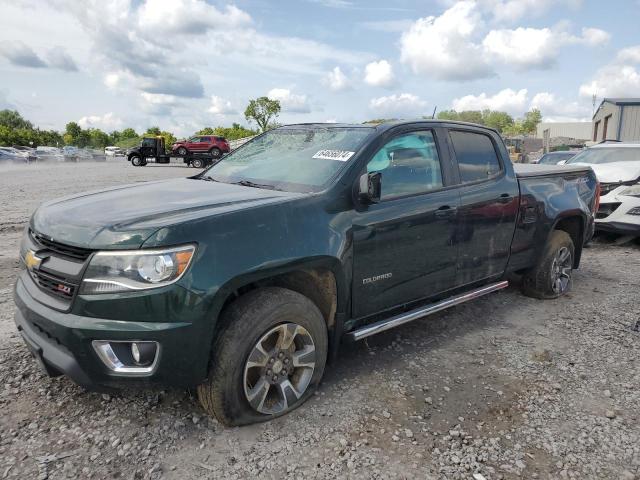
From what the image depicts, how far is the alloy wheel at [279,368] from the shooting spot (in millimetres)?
2744

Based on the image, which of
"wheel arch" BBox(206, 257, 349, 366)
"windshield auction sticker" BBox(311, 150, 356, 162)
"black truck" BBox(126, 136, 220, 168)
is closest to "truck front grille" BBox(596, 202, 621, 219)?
"windshield auction sticker" BBox(311, 150, 356, 162)

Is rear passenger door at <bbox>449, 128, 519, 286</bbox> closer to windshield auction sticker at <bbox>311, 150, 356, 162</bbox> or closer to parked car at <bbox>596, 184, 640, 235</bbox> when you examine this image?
windshield auction sticker at <bbox>311, 150, 356, 162</bbox>

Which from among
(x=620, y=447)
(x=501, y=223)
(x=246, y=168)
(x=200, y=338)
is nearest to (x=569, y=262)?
(x=501, y=223)

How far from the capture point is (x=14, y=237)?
7.59 m

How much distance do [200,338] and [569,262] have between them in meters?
4.29

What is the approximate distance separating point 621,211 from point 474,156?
4863 millimetres

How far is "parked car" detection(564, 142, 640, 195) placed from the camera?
8156 millimetres

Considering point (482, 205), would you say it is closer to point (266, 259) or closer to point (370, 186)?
point (370, 186)

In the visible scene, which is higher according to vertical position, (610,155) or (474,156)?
(474,156)

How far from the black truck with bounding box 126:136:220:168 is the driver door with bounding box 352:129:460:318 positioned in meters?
29.6

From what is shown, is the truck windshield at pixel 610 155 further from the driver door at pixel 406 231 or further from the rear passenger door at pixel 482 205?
the driver door at pixel 406 231

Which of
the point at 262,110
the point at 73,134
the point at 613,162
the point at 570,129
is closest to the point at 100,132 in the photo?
the point at 73,134

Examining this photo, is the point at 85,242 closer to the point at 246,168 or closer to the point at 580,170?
the point at 246,168

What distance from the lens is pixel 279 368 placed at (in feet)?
9.34
